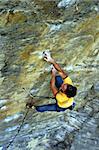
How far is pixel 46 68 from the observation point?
9.01 meters

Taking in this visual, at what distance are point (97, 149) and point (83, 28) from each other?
2686 millimetres

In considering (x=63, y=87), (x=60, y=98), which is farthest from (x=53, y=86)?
(x=63, y=87)

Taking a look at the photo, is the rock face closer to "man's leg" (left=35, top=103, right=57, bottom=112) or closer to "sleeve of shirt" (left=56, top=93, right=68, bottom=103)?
"man's leg" (left=35, top=103, right=57, bottom=112)

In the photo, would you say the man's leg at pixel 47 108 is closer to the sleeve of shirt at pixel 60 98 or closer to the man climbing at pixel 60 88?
the man climbing at pixel 60 88

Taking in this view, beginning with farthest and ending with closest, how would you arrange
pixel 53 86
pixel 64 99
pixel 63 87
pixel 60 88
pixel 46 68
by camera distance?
pixel 46 68 → pixel 53 86 → pixel 64 99 → pixel 60 88 → pixel 63 87

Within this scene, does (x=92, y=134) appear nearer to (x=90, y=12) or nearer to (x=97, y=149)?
(x=97, y=149)

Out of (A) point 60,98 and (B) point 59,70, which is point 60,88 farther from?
(B) point 59,70

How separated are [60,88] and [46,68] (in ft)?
2.74

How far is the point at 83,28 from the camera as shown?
353 inches

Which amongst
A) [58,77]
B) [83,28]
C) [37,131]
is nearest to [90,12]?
[83,28]

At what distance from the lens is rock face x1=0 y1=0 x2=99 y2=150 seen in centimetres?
850

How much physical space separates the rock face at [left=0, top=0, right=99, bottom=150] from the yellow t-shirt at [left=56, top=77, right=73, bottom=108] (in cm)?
65

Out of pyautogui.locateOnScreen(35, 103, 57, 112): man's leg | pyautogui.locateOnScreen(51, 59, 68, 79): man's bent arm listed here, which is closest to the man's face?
pyautogui.locateOnScreen(51, 59, 68, 79): man's bent arm

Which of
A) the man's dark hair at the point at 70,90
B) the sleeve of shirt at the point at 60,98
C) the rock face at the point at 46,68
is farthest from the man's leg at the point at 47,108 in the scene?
the man's dark hair at the point at 70,90
